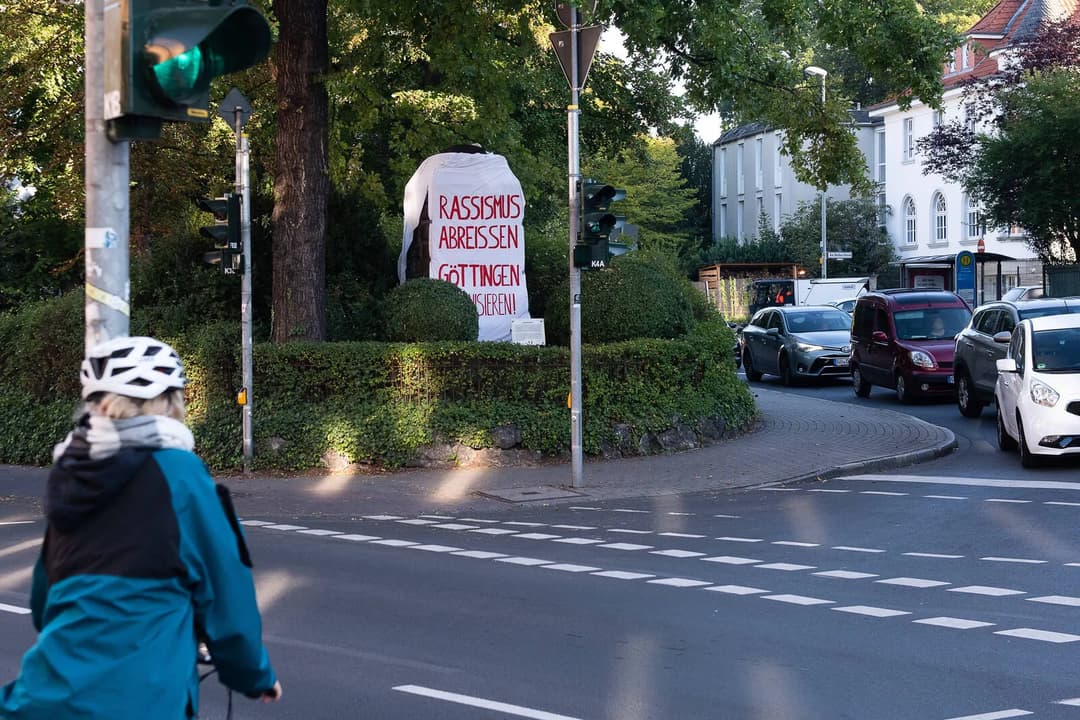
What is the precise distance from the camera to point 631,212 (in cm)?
6228

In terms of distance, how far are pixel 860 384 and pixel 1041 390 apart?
11.4m

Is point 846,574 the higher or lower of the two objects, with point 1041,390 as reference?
lower

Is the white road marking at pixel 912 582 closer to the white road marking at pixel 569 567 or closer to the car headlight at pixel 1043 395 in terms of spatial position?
the white road marking at pixel 569 567

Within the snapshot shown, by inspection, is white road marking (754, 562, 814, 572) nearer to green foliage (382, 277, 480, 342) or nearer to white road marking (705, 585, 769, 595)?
white road marking (705, 585, 769, 595)

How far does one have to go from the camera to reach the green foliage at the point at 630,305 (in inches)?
762

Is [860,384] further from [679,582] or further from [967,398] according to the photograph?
[679,582]

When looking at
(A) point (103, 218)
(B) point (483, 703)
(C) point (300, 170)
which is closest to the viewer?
(A) point (103, 218)

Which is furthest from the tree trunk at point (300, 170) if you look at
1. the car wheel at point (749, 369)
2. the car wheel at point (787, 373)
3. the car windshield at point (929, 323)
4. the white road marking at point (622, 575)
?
the car wheel at point (749, 369)

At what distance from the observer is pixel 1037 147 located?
38.3 metres

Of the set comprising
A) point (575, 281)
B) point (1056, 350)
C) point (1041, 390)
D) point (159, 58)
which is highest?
point (159, 58)

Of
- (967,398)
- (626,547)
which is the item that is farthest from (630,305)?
(626,547)

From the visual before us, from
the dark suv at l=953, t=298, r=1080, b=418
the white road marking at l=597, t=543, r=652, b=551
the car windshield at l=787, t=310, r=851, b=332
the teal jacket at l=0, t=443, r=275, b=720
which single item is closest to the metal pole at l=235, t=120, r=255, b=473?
the white road marking at l=597, t=543, r=652, b=551

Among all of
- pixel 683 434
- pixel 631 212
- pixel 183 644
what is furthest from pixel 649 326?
pixel 631 212

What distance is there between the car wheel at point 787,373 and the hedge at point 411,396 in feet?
39.3
